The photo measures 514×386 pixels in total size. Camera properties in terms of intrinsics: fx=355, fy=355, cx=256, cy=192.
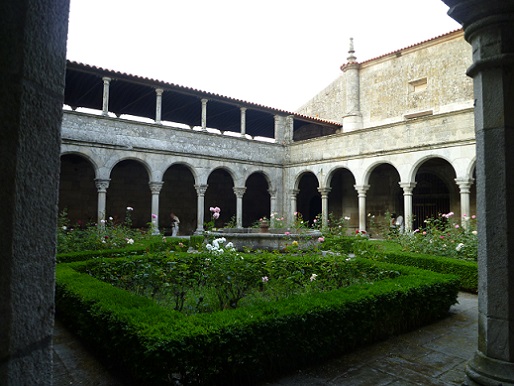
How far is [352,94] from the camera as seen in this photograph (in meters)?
19.4

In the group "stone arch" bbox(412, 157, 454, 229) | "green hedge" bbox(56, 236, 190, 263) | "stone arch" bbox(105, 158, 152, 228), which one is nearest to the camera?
"green hedge" bbox(56, 236, 190, 263)

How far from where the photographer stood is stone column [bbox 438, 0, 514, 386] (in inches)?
88.9

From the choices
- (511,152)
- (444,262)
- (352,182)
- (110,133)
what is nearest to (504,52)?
(511,152)

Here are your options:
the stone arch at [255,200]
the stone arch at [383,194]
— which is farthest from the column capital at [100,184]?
the stone arch at [383,194]

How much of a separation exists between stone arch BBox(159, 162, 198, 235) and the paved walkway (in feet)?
45.8

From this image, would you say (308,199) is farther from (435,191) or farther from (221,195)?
(435,191)

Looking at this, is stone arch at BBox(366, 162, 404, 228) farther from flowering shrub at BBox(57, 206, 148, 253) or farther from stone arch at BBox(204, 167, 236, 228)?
flowering shrub at BBox(57, 206, 148, 253)

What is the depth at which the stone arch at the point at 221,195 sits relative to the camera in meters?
19.8

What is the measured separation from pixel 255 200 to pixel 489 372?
19.1 m

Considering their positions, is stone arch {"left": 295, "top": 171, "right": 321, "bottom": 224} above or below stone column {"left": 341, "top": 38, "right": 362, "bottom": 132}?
below

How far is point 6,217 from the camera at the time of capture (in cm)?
114

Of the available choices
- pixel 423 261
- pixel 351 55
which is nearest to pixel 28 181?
pixel 423 261

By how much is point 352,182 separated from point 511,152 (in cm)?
1596

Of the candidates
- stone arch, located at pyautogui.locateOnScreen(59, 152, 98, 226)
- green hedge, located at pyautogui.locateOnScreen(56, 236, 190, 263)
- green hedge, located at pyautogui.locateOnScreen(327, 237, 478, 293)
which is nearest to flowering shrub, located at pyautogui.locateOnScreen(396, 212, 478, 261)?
green hedge, located at pyautogui.locateOnScreen(327, 237, 478, 293)
